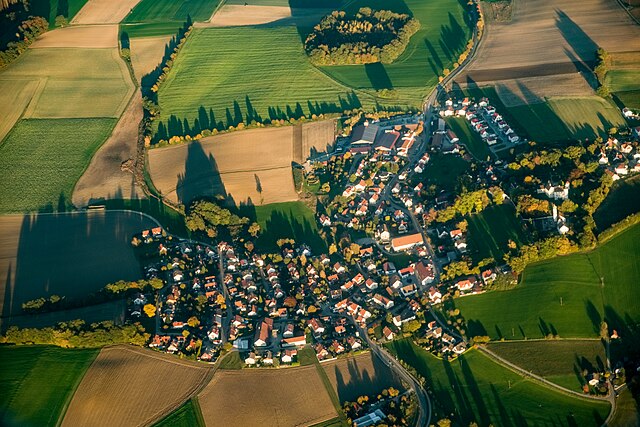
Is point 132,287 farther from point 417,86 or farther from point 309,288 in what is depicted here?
point 417,86

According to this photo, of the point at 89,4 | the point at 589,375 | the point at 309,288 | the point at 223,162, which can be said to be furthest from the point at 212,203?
the point at 89,4

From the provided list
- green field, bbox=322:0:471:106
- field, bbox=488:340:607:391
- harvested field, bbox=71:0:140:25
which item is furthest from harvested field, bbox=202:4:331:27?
field, bbox=488:340:607:391

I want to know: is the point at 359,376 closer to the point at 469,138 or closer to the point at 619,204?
the point at 619,204

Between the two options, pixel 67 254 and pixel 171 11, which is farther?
pixel 171 11

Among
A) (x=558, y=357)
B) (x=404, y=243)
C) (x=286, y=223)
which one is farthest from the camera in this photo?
(x=286, y=223)

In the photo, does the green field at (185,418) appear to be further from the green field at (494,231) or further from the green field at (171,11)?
the green field at (171,11)

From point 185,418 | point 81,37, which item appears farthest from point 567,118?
point 81,37

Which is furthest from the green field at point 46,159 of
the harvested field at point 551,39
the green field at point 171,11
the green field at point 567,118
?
the green field at point 567,118

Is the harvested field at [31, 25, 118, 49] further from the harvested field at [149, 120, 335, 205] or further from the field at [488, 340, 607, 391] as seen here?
the field at [488, 340, 607, 391]
